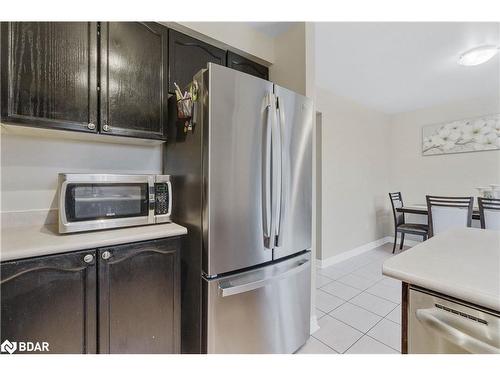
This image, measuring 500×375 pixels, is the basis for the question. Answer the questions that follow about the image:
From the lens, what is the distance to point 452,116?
11.8ft

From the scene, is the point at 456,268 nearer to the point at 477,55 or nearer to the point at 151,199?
the point at 151,199

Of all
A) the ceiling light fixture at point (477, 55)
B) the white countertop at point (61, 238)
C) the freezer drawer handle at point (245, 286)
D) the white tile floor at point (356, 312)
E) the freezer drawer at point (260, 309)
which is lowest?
the white tile floor at point (356, 312)

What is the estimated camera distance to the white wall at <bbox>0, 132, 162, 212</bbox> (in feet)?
4.26

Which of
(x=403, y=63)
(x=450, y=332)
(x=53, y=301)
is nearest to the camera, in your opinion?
(x=450, y=332)

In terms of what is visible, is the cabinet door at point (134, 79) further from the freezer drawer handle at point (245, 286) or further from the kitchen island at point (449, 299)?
the kitchen island at point (449, 299)

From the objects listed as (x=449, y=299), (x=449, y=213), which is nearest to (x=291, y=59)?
(x=449, y=299)

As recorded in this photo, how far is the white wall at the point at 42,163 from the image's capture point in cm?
130

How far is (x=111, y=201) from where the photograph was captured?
4.18 ft

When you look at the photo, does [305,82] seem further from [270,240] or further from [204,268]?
[204,268]

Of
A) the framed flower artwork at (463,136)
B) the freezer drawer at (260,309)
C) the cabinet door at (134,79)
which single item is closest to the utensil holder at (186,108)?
the cabinet door at (134,79)

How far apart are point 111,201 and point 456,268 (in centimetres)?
159

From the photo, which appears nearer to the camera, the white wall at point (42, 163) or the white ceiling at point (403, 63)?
the white wall at point (42, 163)

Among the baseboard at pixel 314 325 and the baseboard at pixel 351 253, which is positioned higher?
the baseboard at pixel 351 253

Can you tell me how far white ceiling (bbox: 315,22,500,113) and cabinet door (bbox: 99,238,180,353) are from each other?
6.89ft
